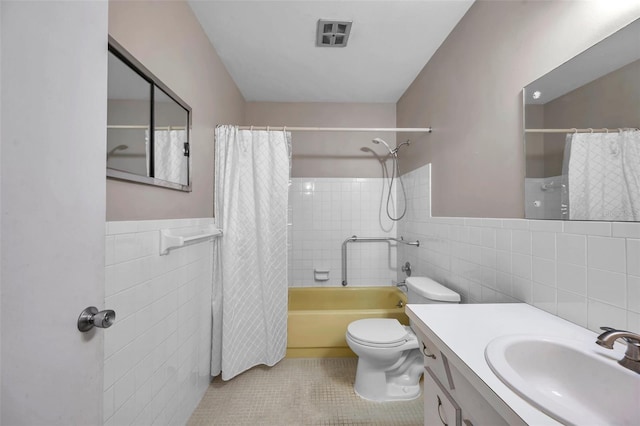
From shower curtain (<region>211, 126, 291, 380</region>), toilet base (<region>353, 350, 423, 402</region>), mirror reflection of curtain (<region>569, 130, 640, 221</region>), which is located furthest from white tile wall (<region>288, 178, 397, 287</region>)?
mirror reflection of curtain (<region>569, 130, 640, 221</region>)

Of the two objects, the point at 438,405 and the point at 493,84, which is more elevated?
the point at 493,84

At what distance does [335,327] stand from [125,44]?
2126 mm

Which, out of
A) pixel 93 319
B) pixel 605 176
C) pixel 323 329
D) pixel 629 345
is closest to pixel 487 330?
pixel 629 345

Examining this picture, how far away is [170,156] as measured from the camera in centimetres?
131

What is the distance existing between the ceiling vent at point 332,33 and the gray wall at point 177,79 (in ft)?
2.55

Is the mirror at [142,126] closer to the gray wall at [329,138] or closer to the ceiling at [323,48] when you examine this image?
the ceiling at [323,48]

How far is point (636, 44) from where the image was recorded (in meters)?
0.75

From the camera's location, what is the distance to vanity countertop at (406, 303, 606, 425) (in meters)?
0.56

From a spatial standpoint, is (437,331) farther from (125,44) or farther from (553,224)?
(125,44)

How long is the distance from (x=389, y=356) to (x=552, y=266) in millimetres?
1046

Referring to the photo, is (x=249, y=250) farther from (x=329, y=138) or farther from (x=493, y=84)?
(x=493, y=84)

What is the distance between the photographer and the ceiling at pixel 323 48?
4.97 feet

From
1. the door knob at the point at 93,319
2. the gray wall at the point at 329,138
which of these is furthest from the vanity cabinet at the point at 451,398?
the gray wall at the point at 329,138

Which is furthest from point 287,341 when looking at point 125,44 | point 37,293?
point 125,44
